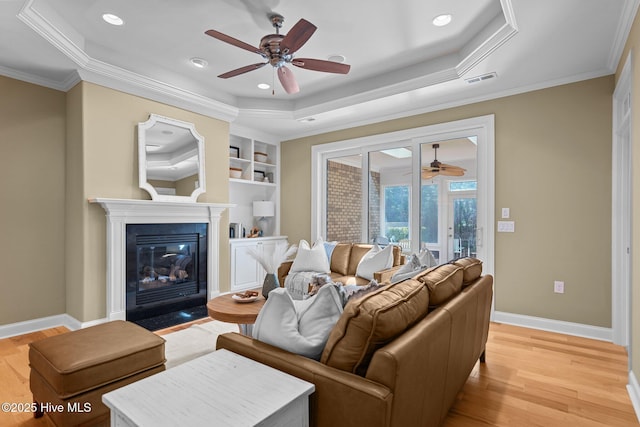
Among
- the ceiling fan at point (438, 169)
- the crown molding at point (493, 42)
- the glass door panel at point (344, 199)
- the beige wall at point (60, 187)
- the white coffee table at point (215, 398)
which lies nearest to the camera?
the white coffee table at point (215, 398)

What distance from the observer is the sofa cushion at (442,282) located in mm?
1730

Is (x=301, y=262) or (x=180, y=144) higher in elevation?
(x=180, y=144)

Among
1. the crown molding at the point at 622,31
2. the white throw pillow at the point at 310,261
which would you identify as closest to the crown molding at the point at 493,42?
the crown molding at the point at 622,31

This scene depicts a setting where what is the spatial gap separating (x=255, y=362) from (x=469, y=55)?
318 cm

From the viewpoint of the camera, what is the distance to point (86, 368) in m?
1.79

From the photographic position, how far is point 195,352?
2.97 metres

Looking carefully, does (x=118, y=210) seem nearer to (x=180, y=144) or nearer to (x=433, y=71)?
(x=180, y=144)

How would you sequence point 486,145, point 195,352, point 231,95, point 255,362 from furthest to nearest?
point 231,95 < point 486,145 < point 195,352 < point 255,362

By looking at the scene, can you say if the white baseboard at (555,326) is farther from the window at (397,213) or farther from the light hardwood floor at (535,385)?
the window at (397,213)

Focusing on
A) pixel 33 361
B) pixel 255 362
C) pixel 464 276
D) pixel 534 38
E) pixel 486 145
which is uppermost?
pixel 534 38

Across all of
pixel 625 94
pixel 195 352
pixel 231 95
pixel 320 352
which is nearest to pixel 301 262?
pixel 195 352

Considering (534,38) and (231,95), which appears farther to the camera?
(231,95)

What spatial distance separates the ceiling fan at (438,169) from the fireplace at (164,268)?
302 cm

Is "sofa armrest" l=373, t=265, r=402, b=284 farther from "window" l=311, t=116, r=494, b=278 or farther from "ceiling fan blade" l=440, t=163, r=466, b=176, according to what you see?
"ceiling fan blade" l=440, t=163, r=466, b=176
